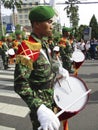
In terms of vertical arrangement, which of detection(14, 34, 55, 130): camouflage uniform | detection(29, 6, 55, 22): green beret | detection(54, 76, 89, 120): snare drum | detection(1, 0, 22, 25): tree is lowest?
detection(1, 0, 22, 25): tree

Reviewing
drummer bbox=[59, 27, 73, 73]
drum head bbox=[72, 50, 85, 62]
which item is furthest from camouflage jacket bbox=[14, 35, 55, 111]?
drummer bbox=[59, 27, 73, 73]

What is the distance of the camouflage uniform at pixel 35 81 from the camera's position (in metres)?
2.91

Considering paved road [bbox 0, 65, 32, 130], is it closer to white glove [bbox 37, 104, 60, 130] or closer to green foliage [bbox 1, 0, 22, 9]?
white glove [bbox 37, 104, 60, 130]

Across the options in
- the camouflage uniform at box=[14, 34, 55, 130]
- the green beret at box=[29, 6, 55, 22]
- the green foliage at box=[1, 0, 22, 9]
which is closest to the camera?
the camouflage uniform at box=[14, 34, 55, 130]

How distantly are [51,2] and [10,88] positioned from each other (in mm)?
3152

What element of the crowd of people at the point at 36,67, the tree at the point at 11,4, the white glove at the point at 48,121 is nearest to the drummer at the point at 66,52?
the crowd of people at the point at 36,67

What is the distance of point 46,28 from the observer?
308cm

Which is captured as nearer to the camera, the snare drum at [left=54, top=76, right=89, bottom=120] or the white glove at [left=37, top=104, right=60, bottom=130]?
the white glove at [left=37, top=104, right=60, bottom=130]

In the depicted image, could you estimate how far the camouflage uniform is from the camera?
9.55 feet

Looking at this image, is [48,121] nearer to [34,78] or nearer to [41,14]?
[34,78]

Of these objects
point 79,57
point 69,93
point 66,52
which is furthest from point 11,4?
point 69,93

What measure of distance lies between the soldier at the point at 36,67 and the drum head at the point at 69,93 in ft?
0.69

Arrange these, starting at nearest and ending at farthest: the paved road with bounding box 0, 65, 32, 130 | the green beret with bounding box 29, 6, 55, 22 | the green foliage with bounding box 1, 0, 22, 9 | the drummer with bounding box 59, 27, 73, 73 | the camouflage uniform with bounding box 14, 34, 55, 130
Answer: the camouflage uniform with bounding box 14, 34, 55, 130
the green beret with bounding box 29, 6, 55, 22
the paved road with bounding box 0, 65, 32, 130
the drummer with bounding box 59, 27, 73, 73
the green foliage with bounding box 1, 0, 22, 9

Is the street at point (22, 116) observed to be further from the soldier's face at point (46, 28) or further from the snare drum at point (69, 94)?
the soldier's face at point (46, 28)
